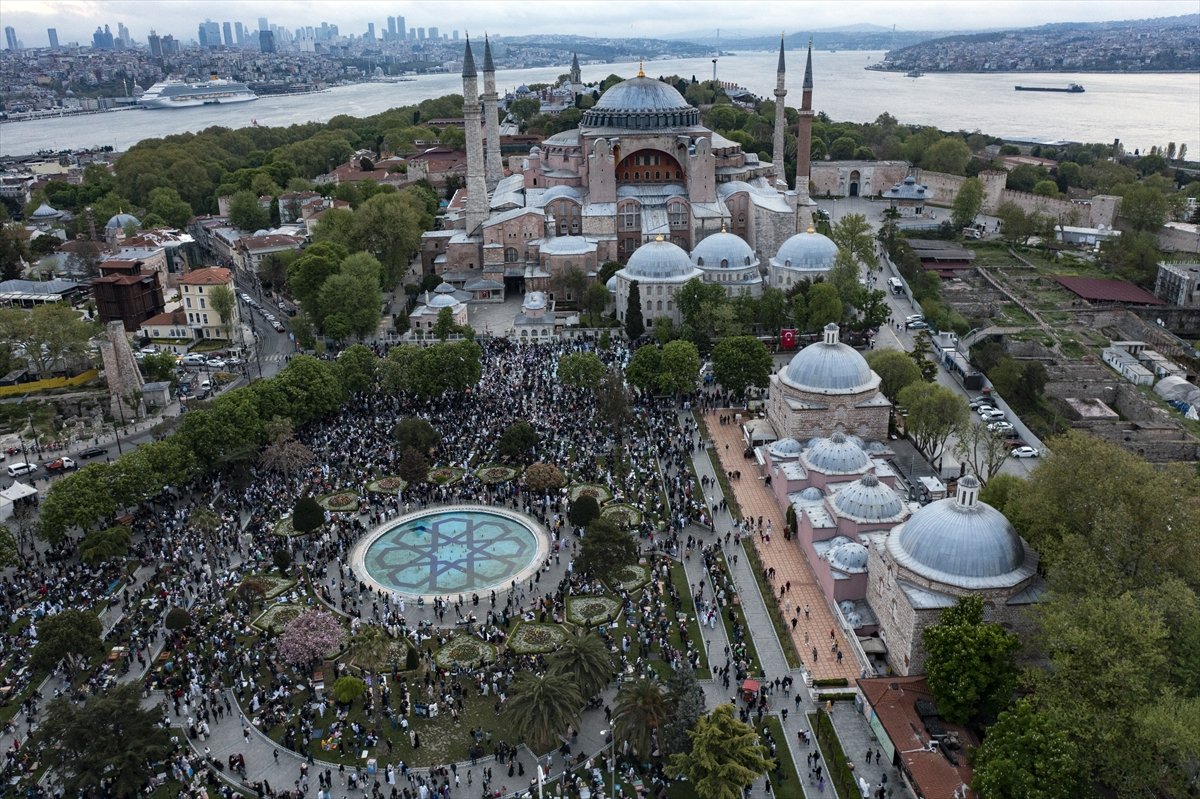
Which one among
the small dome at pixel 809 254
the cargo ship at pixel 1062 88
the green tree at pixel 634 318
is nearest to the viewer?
the green tree at pixel 634 318

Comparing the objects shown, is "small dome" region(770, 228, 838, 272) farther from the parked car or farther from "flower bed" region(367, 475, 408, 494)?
the parked car

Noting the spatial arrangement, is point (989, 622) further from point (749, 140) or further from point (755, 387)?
point (749, 140)

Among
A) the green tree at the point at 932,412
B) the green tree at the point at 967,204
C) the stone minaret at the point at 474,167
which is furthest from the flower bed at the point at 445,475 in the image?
the green tree at the point at 967,204

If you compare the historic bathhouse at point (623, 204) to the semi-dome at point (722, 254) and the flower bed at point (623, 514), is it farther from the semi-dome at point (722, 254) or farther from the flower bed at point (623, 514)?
the flower bed at point (623, 514)

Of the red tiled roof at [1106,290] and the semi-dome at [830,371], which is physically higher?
the semi-dome at [830,371]

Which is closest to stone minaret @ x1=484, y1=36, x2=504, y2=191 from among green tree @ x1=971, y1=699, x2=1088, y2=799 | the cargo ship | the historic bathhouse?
the historic bathhouse

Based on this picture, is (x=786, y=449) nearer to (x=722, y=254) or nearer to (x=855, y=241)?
(x=722, y=254)

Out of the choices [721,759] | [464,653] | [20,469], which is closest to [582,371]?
[464,653]
